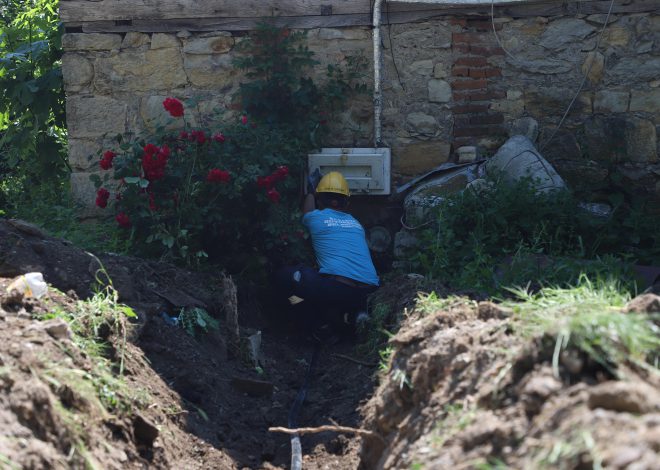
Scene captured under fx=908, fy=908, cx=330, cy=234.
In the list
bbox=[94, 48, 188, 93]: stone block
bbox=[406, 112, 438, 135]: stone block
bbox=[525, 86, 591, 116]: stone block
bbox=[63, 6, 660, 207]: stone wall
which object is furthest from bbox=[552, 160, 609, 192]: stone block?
bbox=[94, 48, 188, 93]: stone block

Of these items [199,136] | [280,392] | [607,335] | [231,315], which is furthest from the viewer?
[199,136]

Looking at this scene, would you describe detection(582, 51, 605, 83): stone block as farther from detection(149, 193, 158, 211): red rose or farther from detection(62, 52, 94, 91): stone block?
detection(62, 52, 94, 91): stone block

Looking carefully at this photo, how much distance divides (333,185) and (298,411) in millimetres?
2516

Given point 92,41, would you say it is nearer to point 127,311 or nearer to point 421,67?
point 421,67

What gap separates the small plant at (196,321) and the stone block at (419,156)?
2595 millimetres

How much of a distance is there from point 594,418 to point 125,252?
4.67 meters

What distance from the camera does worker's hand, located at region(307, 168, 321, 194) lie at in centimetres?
737

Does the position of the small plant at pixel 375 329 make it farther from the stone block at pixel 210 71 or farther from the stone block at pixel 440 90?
the stone block at pixel 210 71

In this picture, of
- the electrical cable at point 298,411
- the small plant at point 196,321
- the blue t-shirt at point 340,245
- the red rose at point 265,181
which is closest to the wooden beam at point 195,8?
the red rose at point 265,181

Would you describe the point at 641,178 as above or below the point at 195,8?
below

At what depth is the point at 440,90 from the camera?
7.62m

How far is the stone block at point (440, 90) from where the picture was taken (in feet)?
25.0

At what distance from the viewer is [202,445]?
4.38 meters

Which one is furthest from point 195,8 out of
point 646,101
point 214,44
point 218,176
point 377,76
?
point 646,101
